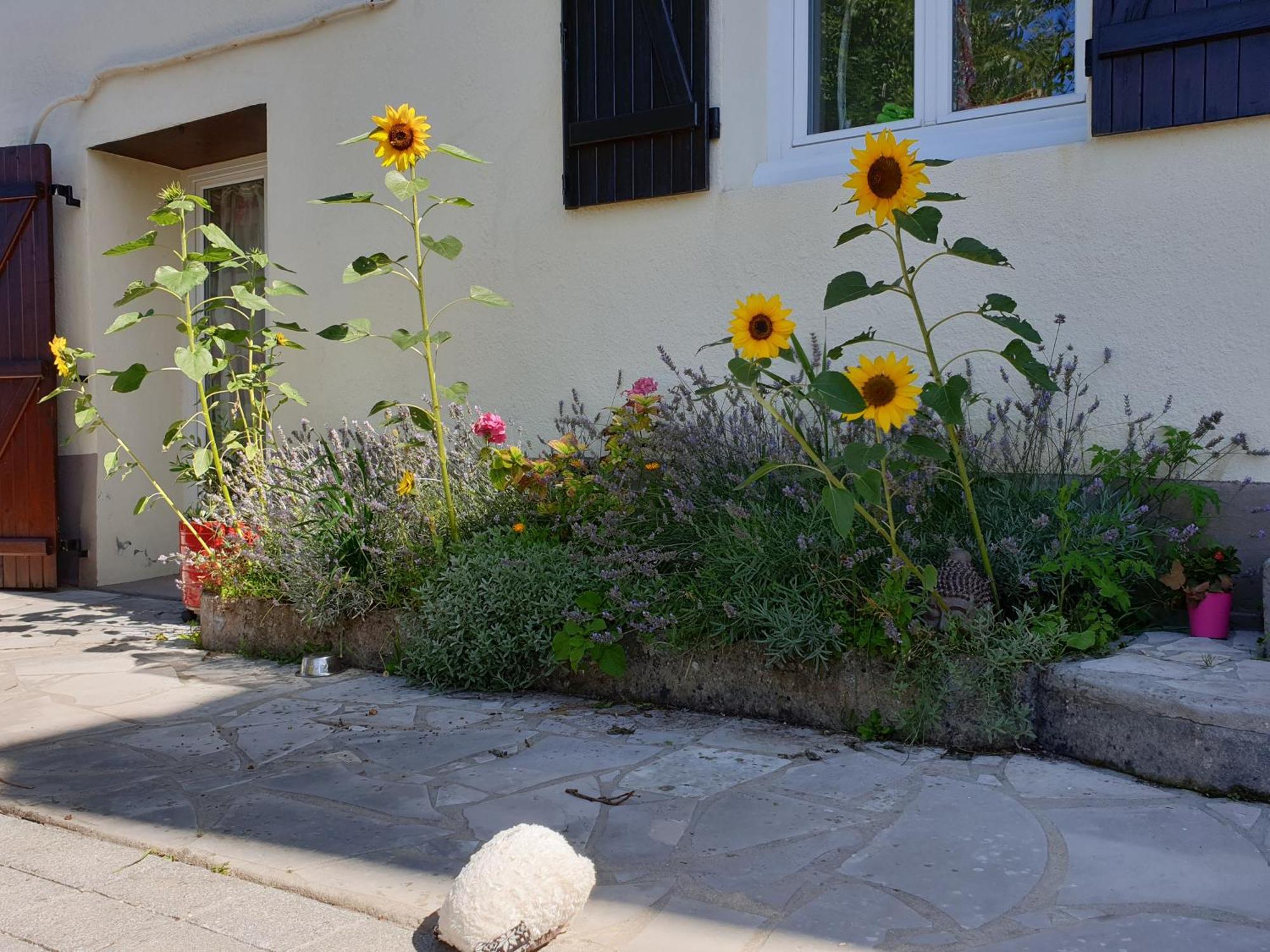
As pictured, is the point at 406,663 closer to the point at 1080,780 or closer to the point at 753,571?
the point at 753,571

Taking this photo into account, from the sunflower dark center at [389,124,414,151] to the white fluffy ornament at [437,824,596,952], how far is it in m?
2.73

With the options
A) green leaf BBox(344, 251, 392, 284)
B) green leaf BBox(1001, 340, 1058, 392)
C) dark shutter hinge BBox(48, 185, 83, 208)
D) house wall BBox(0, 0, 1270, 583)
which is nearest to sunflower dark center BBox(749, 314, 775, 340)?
green leaf BBox(1001, 340, 1058, 392)

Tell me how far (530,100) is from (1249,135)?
2952 millimetres

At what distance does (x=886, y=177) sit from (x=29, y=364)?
5602 mm

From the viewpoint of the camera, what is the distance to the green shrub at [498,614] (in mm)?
3715

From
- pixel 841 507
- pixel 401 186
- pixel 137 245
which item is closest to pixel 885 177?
pixel 841 507

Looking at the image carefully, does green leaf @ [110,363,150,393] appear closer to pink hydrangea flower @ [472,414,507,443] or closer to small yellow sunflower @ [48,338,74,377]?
small yellow sunflower @ [48,338,74,377]

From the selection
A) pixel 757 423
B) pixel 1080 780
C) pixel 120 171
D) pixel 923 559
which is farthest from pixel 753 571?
pixel 120 171

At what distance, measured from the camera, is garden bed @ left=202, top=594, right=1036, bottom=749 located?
3070 millimetres

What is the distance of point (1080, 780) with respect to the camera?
2711mm

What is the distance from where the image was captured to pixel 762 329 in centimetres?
288

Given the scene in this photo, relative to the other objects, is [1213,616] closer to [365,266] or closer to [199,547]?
[365,266]

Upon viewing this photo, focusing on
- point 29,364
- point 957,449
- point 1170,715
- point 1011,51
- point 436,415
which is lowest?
point 1170,715

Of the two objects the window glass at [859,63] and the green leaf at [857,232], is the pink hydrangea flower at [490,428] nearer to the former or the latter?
the window glass at [859,63]
